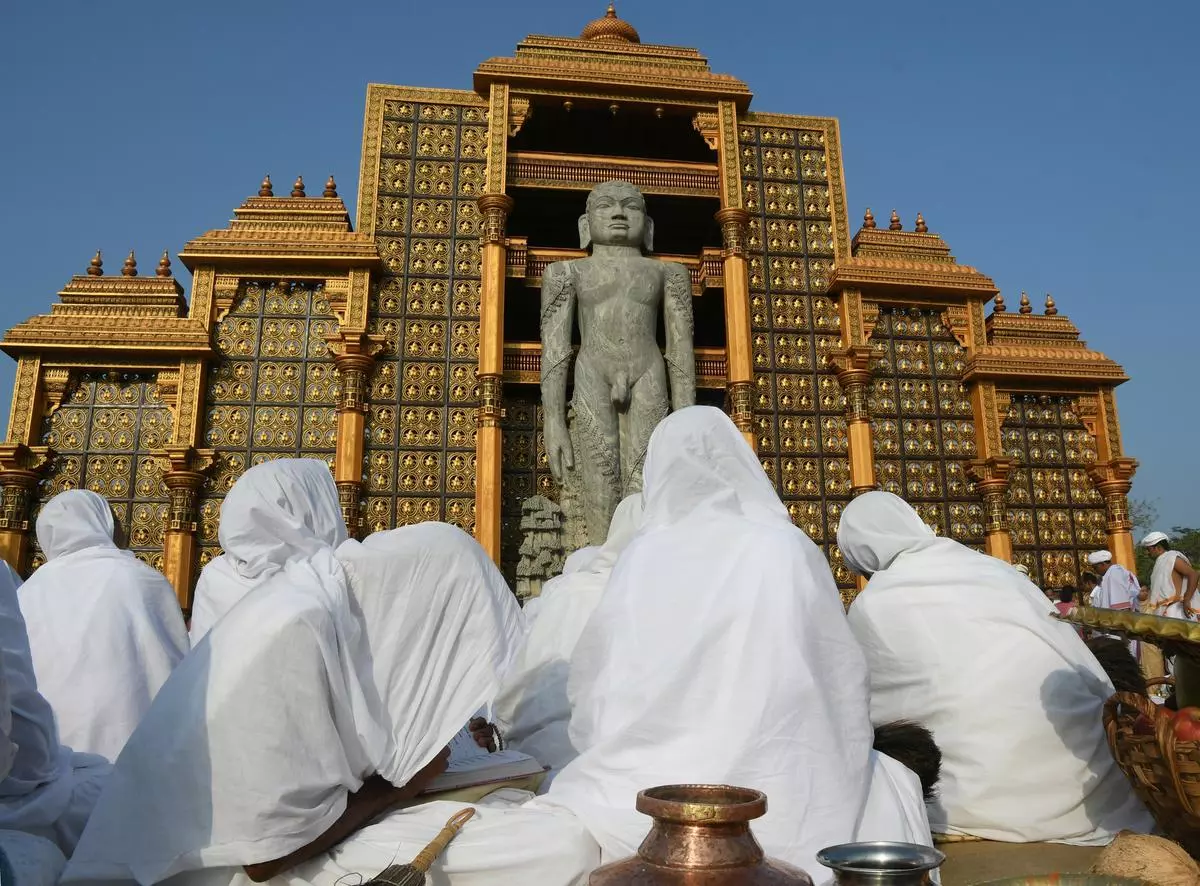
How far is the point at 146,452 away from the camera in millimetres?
9297

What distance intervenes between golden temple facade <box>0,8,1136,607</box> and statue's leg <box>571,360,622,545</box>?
1333 millimetres

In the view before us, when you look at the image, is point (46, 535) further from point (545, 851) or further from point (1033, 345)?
point (1033, 345)

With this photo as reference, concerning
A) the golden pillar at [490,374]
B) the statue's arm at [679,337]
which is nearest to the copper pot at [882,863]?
the statue's arm at [679,337]

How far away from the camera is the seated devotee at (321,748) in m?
1.88

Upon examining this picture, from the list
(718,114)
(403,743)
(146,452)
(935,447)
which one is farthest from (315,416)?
(403,743)

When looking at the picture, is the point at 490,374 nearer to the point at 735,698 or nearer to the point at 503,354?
the point at 503,354

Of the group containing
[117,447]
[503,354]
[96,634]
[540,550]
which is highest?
[503,354]

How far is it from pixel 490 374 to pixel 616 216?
2.18 metres

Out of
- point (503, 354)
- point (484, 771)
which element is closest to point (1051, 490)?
point (503, 354)

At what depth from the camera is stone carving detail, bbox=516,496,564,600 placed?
830cm

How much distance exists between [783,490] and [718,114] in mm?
4686

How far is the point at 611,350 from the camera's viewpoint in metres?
8.28

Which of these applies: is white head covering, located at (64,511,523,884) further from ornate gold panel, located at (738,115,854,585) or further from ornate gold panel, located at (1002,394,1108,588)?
ornate gold panel, located at (1002,394,1108,588)

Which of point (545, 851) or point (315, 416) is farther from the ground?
point (315, 416)
